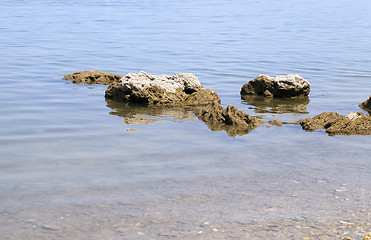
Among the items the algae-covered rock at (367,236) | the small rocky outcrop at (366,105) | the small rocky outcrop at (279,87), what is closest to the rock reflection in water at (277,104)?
the small rocky outcrop at (279,87)

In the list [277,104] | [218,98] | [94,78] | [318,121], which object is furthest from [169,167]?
[94,78]

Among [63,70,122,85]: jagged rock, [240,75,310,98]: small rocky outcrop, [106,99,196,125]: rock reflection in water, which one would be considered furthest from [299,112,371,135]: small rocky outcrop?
[63,70,122,85]: jagged rock

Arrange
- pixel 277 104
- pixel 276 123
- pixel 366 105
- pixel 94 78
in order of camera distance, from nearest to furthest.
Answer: pixel 276 123, pixel 366 105, pixel 277 104, pixel 94 78

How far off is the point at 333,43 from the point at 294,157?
19.1 metres

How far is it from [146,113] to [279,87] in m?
3.83

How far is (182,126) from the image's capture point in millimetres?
9781

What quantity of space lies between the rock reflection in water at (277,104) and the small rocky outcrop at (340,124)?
141 centimetres

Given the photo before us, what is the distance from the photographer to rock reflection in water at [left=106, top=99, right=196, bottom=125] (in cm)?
1036

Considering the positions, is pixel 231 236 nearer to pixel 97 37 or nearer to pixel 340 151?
pixel 340 151

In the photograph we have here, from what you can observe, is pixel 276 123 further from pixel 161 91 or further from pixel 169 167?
pixel 169 167

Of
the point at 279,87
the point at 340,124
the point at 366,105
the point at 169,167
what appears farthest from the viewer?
the point at 279,87

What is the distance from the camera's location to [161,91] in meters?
11.9

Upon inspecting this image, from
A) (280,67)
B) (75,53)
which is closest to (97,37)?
(75,53)

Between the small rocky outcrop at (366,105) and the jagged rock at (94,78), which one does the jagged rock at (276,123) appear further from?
the jagged rock at (94,78)
